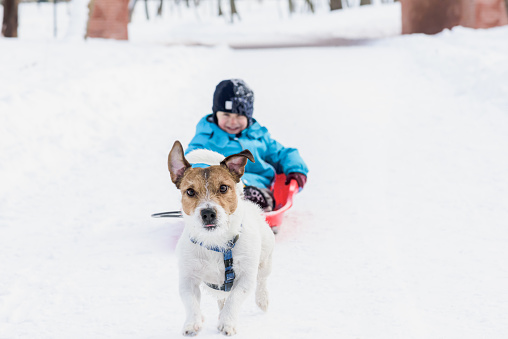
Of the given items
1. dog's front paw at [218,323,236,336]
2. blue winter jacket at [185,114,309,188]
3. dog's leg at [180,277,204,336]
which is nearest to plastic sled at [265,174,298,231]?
blue winter jacket at [185,114,309,188]

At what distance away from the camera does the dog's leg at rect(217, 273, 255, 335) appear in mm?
3162

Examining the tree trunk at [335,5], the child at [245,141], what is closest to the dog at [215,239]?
the child at [245,141]

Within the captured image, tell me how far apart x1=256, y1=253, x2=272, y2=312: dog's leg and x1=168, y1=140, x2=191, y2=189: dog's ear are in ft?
2.64

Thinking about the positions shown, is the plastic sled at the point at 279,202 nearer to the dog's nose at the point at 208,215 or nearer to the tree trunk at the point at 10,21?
the dog's nose at the point at 208,215

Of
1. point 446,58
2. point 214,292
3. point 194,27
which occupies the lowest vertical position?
point 214,292

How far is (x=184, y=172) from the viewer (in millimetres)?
3260

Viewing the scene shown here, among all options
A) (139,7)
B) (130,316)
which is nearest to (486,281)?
(130,316)

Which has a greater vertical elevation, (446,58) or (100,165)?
(446,58)

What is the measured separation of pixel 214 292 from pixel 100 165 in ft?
16.2

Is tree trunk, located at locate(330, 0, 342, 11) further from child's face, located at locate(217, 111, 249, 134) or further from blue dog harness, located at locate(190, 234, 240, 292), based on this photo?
blue dog harness, located at locate(190, 234, 240, 292)

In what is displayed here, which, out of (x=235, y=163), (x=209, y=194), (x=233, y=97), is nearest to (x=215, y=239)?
(x=209, y=194)

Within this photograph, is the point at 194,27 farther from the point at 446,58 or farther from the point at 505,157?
the point at 505,157

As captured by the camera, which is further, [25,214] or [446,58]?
[446,58]

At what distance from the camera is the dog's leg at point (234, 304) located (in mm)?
3162
